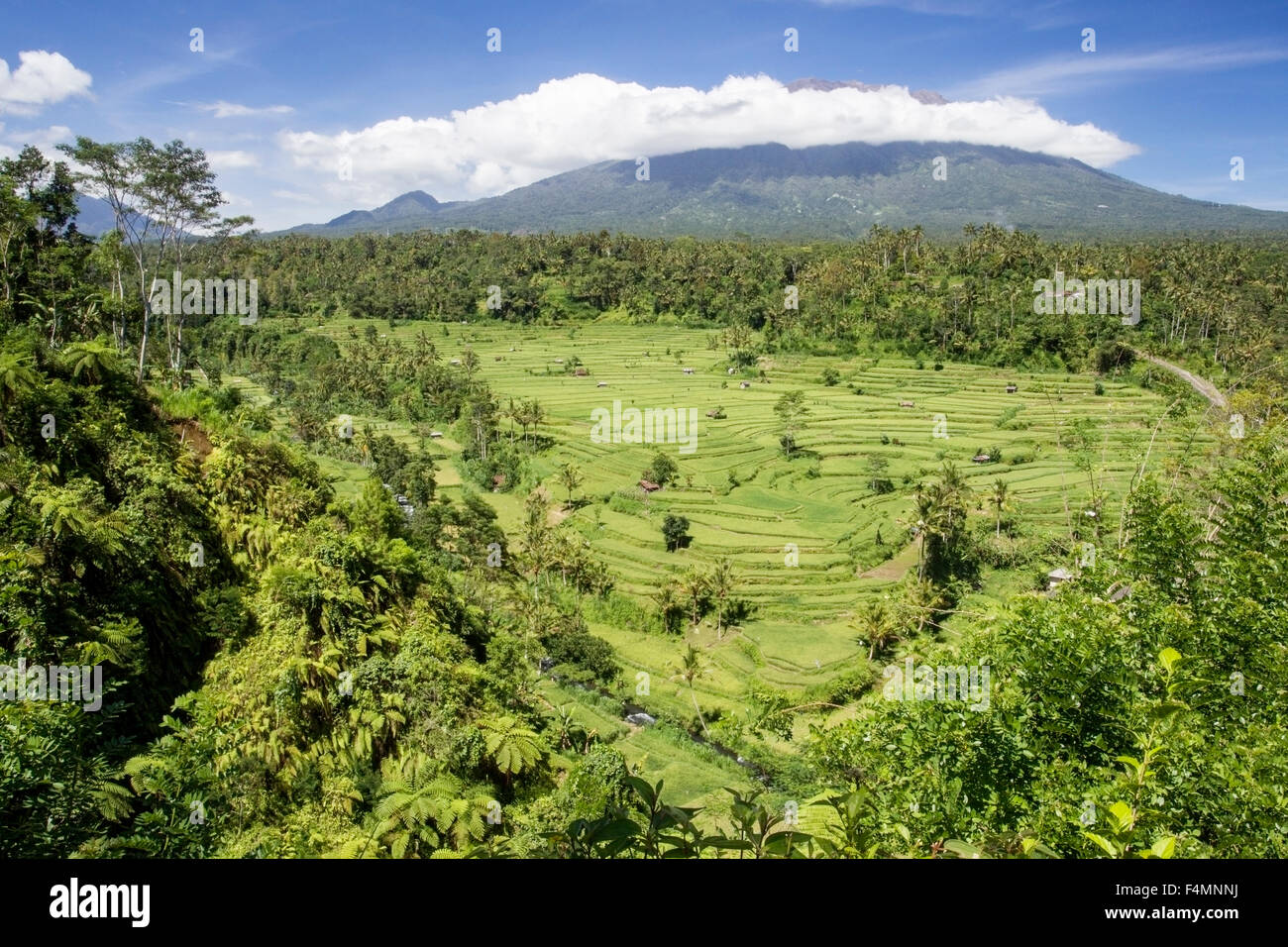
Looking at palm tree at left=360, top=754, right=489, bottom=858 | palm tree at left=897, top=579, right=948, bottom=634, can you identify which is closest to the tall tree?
palm tree at left=360, top=754, right=489, bottom=858

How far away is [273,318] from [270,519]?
2810 inches

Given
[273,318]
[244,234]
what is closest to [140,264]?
[244,234]

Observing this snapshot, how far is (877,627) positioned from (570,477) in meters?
19.1

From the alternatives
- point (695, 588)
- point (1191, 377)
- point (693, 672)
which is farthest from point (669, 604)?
point (1191, 377)

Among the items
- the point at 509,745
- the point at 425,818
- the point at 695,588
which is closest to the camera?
the point at 425,818

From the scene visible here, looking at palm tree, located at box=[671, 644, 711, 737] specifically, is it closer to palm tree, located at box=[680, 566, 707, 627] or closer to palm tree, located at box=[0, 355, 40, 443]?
palm tree, located at box=[680, 566, 707, 627]

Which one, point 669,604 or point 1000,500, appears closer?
point 669,604

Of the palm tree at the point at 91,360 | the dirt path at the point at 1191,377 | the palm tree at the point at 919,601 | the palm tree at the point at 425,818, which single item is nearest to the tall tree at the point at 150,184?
the palm tree at the point at 91,360

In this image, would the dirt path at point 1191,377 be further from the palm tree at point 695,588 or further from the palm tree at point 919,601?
the palm tree at point 695,588

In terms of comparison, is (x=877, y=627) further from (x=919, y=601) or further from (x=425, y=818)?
(x=425, y=818)

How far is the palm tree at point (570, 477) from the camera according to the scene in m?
39.4

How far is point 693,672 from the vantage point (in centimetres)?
2455

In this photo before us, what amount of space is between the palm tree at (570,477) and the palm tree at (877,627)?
17261mm
